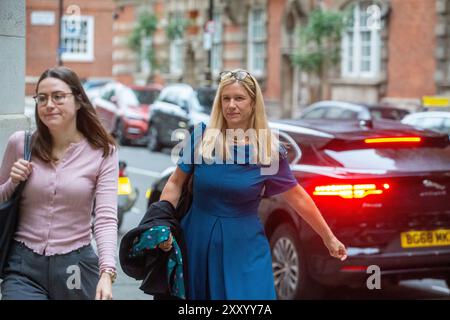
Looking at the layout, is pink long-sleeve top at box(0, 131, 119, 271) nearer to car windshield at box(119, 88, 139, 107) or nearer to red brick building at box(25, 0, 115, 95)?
red brick building at box(25, 0, 115, 95)

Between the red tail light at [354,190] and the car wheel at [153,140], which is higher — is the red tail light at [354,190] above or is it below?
above

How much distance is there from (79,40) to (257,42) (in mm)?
8081

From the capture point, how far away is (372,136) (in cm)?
979

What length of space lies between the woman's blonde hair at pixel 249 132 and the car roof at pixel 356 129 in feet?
12.7

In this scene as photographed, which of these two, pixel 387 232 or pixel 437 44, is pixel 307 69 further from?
pixel 387 232

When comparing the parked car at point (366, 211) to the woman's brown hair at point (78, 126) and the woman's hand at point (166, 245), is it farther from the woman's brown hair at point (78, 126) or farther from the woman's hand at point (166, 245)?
the woman's brown hair at point (78, 126)

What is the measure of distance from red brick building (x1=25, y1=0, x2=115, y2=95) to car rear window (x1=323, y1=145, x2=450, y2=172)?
8483mm

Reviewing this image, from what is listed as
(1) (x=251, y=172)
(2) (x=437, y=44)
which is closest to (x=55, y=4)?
(2) (x=437, y=44)

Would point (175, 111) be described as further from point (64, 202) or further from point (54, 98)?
point (64, 202)

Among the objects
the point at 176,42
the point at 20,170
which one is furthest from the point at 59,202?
the point at 176,42

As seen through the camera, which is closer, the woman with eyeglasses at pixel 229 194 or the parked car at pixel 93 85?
the woman with eyeglasses at pixel 229 194

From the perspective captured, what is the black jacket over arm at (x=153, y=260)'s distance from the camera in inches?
222

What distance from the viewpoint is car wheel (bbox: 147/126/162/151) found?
30.0m

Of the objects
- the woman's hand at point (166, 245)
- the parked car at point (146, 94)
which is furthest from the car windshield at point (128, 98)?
the woman's hand at point (166, 245)
